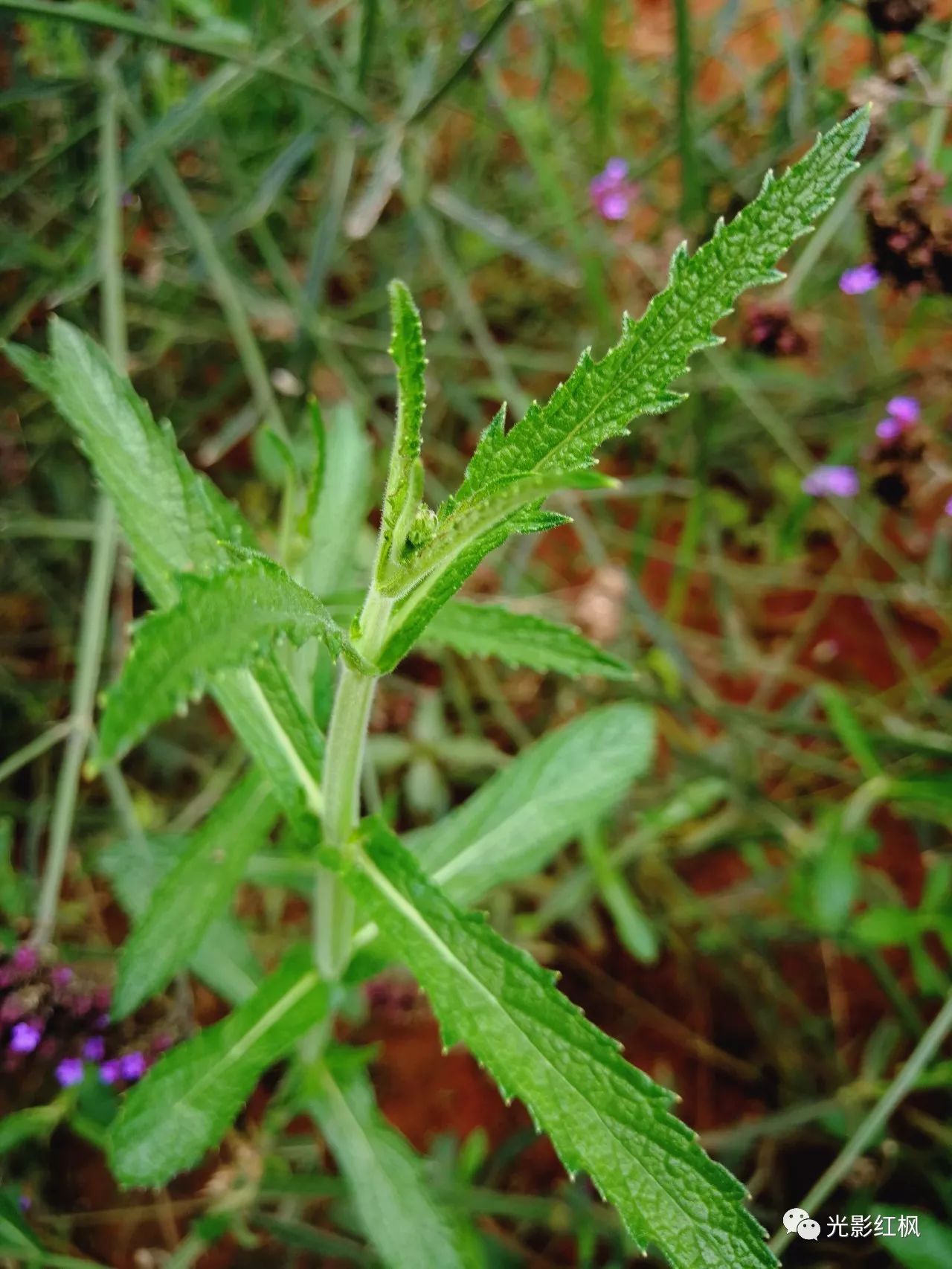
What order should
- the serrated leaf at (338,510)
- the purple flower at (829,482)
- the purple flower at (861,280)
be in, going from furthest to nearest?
the purple flower at (829,482) < the purple flower at (861,280) < the serrated leaf at (338,510)

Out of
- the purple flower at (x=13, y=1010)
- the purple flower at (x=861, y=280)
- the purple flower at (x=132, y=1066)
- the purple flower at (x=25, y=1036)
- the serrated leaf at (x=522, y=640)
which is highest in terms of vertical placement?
the purple flower at (x=861, y=280)

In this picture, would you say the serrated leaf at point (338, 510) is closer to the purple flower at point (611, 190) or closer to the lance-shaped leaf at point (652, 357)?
the lance-shaped leaf at point (652, 357)

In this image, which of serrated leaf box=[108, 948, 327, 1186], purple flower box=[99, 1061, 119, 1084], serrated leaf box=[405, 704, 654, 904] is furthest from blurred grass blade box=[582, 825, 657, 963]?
purple flower box=[99, 1061, 119, 1084]

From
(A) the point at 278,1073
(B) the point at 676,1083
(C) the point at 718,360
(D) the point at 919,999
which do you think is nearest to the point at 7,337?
(C) the point at 718,360

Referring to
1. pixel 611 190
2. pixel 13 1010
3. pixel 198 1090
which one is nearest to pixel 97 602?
pixel 13 1010

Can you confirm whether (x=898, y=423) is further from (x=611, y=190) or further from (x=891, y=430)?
(x=611, y=190)

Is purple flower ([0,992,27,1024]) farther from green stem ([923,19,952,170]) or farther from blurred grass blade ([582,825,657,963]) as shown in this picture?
green stem ([923,19,952,170])

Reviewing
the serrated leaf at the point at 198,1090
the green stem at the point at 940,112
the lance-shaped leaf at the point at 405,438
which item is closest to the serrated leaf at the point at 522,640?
the lance-shaped leaf at the point at 405,438
